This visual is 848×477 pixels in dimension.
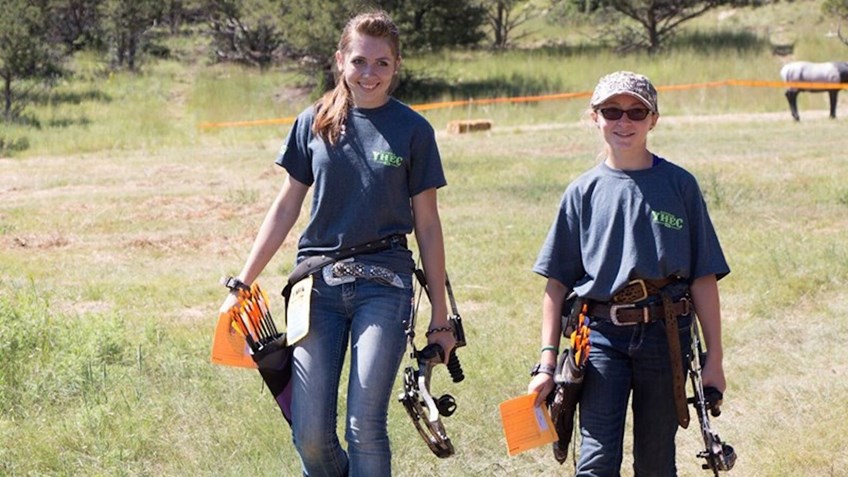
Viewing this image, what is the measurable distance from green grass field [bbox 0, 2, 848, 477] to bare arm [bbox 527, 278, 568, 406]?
1.50m

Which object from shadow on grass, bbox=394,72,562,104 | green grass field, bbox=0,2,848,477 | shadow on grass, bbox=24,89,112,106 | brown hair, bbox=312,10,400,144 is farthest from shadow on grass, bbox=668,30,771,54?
brown hair, bbox=312,10,400,144

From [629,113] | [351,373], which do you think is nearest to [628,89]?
[629,113]

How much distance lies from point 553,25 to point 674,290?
39637 mm

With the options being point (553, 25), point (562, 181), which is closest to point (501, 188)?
point (562, 181)

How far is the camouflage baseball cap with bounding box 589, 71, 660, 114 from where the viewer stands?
4457mm

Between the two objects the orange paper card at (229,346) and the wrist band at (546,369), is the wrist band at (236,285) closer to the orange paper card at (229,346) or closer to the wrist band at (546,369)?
the orange paper card at (229,346)

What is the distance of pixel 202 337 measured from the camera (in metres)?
8.27

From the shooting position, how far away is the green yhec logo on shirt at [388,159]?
4.69 m

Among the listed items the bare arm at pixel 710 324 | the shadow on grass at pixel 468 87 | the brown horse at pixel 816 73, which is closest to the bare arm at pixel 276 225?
the bare arm at pixel 710 324

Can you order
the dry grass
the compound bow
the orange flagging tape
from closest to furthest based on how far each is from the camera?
the compound bow → the dry grass → the orange flagging tape

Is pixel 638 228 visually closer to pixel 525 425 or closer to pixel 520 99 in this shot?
pixel 525 425

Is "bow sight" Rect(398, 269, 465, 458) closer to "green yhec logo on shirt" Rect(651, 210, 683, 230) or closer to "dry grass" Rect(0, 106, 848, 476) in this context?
"green yhec logo on shirt" Rect(651, 210, 683, 230)

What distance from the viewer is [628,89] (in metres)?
4.45

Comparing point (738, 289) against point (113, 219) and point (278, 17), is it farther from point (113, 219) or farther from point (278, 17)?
point (278, 17)
